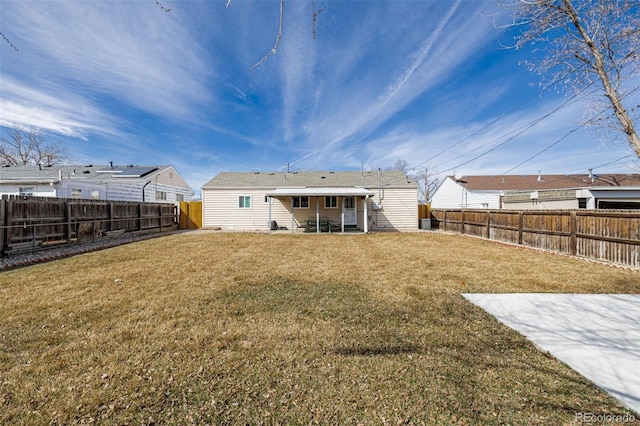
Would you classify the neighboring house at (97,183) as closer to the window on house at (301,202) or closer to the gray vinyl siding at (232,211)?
the gray vinyl siding at (232,211)

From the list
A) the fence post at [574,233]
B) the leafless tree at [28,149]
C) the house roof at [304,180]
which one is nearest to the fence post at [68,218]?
the house roof at [304,180]

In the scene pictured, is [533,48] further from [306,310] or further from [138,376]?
[138,376]

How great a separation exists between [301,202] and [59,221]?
11.7m

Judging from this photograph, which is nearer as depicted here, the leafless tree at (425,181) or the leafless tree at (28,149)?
the leafless tree at (28,149)

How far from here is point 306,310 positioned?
3.58 m

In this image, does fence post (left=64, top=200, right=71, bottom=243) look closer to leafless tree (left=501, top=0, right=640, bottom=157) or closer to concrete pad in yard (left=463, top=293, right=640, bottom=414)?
concrete pad in yard (left=463, top=293, right=640, bottom=414)

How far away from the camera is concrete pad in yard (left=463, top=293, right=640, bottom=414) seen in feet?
7.10

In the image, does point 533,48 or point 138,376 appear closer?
point 138,376

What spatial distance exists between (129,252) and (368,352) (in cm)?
895

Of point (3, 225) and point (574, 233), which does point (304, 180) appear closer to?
point (3, 225)

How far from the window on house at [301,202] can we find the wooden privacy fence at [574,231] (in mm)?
10493

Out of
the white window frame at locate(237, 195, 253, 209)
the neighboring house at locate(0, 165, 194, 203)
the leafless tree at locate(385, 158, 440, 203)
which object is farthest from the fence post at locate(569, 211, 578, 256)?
the leafless tree at locate(385, 158, 440, 203)

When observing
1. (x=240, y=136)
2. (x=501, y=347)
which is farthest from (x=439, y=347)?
(x=240, y=136)

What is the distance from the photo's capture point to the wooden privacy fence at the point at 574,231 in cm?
642
